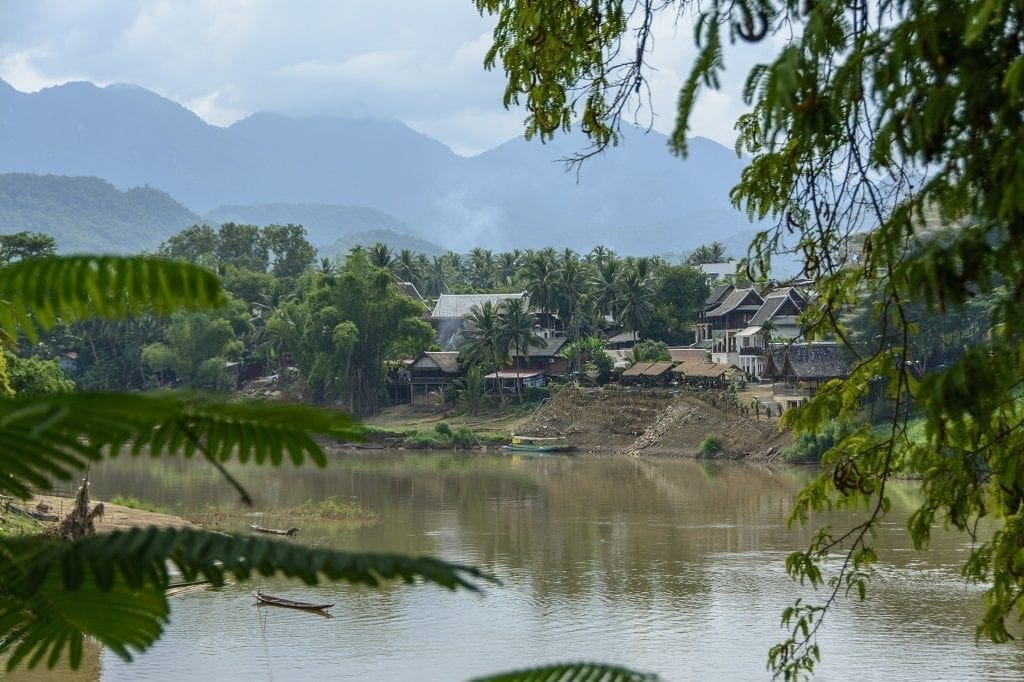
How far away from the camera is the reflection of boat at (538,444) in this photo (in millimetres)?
47281

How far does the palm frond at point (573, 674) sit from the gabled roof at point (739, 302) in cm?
5479

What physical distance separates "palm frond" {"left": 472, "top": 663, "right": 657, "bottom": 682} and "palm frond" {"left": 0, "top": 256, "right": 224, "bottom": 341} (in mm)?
796

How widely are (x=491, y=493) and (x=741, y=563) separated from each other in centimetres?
1199

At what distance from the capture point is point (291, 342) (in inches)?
2234

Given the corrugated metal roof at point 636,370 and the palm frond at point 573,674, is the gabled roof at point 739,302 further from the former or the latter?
the palm frond at point 573,674

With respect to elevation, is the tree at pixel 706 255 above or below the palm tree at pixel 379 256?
above

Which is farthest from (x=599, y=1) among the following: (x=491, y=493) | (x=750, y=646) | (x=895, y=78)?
(x=491, y=493)

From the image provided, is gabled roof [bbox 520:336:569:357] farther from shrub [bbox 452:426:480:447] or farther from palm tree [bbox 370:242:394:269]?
palm tree [bbox 370:242:394:269]

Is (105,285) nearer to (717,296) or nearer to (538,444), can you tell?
(538,444)

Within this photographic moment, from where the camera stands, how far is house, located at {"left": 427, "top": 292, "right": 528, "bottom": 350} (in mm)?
64250

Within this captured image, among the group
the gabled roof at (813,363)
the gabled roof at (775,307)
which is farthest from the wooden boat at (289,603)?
the gabled roof at (775,307)

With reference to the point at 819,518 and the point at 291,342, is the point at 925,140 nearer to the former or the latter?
the point at 819,518

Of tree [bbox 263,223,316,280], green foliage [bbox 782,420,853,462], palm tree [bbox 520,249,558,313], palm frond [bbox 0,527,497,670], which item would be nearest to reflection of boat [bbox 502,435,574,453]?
green foliage [bbox 782,420,853,462]

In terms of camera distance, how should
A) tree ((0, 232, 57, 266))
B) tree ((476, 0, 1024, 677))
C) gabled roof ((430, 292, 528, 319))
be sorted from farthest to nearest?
gabled roof ((430, 292, 528, 319)), tree ((0, 232, 57, 266)), tree ((476, 0, 1024, 677))
